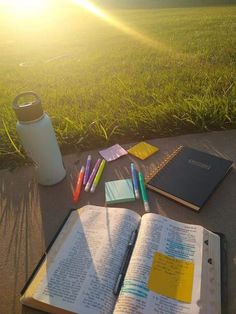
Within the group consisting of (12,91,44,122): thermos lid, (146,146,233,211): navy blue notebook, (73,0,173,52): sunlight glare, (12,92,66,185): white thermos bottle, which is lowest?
(73,0,173,52): sunlight glare

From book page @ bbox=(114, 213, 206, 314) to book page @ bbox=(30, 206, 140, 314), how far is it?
0.05 m

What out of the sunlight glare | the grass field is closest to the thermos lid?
the grass field

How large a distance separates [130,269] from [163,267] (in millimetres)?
105

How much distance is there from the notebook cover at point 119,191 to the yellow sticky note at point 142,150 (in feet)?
0.76

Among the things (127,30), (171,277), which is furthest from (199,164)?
(127,30)

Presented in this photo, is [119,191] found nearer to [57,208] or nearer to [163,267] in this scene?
[57,208]

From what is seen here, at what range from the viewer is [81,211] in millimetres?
1185

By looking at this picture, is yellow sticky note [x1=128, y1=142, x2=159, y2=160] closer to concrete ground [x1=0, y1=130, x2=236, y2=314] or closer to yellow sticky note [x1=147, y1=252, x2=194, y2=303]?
concrete ground [x1=0, y1=130, x2=236, y2=314]

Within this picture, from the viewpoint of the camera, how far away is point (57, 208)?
130 cm

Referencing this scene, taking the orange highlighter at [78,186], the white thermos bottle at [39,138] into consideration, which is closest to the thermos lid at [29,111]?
the white thermos bottle at [39,138]

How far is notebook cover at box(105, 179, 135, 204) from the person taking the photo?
125cm

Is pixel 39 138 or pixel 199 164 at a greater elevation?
pixel 39 138

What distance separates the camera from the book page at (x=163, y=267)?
83 centimetres

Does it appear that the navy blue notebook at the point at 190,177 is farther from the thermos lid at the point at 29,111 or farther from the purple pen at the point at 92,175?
the thermos lid at the point at 29,111
